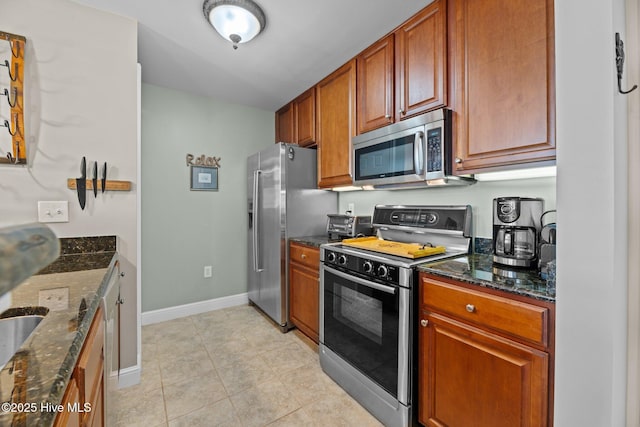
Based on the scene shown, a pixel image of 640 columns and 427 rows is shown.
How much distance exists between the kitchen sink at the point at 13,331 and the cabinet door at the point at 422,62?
2.02 m

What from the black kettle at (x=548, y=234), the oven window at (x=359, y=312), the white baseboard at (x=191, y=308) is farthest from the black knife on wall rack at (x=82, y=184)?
the black kettle at (x=548, y=234)

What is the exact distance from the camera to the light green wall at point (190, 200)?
290 cm

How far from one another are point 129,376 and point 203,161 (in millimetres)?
2092

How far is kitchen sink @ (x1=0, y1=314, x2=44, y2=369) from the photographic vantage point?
82 centimetres

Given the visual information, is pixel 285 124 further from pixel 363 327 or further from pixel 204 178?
pixel 363 327

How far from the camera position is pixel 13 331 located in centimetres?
83

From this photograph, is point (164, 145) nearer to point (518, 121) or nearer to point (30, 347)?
point (30, 347)

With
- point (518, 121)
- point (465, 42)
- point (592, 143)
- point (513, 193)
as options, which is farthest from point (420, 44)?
point (592, 143)

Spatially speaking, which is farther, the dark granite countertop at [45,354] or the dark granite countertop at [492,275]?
the dark granite countertop at [492,275]

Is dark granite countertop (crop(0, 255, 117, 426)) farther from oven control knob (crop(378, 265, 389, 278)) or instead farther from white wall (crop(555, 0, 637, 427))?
white wall (crop(555, 0, 637, 427))

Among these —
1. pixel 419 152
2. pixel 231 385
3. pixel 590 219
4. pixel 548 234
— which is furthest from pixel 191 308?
pixel 590 219

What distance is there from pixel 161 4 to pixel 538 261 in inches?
99.9

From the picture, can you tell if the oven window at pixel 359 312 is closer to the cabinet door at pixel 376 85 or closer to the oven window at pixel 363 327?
the oven window at pixel 363 327

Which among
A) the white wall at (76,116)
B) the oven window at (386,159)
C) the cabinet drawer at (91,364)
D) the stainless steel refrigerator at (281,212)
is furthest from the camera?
the stainless steel refrigerator at (281,212)
